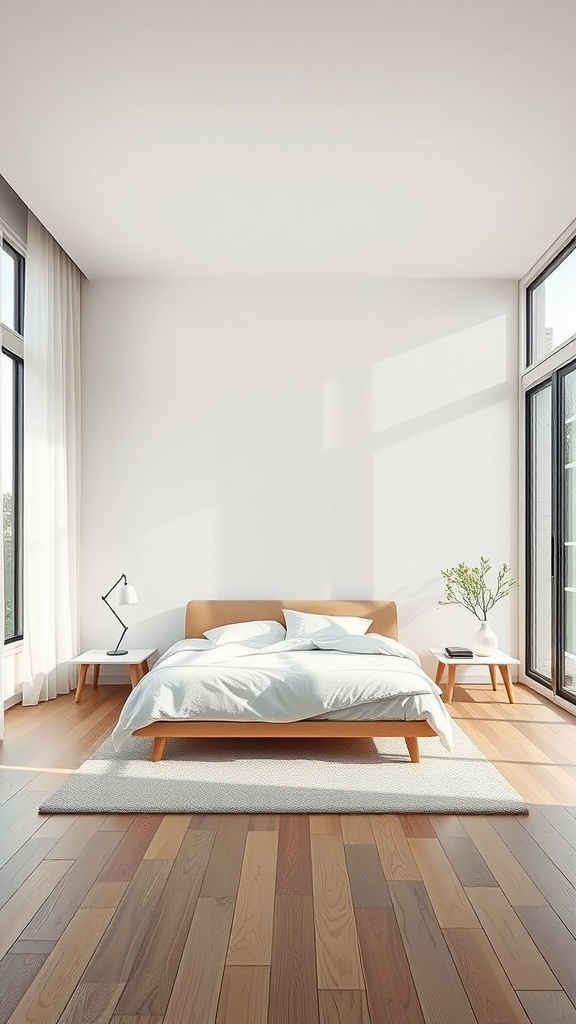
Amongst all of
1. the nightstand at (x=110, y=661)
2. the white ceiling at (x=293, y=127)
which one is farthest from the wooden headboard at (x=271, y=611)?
the white ceiling at (x=293, y=127)

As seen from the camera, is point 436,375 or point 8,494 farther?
point 436,375

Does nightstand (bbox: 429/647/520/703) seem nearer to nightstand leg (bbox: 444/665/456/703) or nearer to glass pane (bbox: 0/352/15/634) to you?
nightstand leg (bbox: 444/665/456/703)

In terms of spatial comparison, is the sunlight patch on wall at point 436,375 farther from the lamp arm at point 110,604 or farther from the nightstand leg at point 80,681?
the nightstand leg at point 80,681

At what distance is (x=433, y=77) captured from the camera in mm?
3326

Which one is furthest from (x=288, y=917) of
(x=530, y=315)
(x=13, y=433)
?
(x=530, y=315)

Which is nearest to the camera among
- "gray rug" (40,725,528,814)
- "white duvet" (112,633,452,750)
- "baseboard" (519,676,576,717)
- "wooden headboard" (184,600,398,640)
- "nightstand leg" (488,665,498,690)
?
"gray rug" (40,725,528,814)

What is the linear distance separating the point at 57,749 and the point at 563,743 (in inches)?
105

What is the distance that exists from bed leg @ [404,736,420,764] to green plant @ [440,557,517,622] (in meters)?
1.93

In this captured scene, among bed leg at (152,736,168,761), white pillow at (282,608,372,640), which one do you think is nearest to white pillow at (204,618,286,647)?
white pillow at (282,608,372,640)

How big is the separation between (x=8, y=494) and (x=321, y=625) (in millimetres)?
2256

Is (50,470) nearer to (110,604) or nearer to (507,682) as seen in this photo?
(110,604)

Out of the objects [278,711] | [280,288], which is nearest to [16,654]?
[278,711]

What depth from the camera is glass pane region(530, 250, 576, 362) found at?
510 cm

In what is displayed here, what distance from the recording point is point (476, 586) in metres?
5.65
